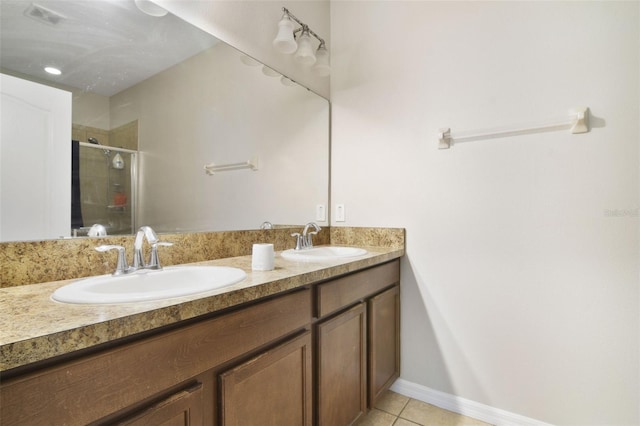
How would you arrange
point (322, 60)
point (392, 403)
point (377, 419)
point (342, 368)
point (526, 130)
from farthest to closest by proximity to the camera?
point (322, 60) → point (392, 403) → point (377, 419) → point (526, 130) → point (342, 368)

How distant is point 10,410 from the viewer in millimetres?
484

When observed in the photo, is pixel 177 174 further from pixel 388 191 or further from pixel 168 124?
Result: pixel 388 191

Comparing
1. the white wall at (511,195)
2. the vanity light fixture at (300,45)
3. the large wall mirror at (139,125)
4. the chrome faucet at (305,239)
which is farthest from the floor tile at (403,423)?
the vanity light fixture at (300,45)

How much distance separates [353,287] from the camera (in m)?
1.37

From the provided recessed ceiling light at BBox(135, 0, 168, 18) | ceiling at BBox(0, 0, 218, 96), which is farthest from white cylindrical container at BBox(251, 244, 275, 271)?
recessed ceiling light at BBox(135, 0, 168, 18)

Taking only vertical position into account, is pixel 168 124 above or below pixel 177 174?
above

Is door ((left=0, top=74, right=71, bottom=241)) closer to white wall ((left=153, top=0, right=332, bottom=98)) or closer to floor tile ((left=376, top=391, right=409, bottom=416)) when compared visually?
white wall ((left=153, top=0, right=332, bottom=98))

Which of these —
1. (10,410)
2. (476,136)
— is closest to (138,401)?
(10,410)

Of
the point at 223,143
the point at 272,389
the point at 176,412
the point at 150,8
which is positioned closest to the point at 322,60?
the point at 223,143

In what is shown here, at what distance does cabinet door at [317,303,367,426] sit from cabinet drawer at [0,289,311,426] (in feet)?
1.16

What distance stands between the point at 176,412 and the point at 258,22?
1732 millimetres

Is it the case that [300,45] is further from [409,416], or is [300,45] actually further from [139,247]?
[409,416]

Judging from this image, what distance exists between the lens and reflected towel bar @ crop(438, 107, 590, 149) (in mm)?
1356

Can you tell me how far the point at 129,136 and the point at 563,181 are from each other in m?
1.82
